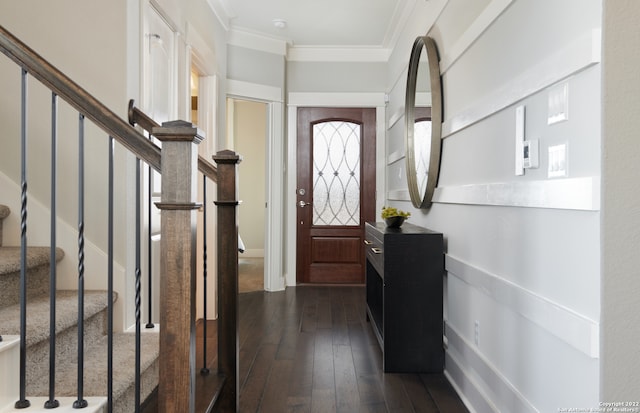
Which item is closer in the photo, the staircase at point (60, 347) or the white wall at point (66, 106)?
the staircase at point (60, 347)

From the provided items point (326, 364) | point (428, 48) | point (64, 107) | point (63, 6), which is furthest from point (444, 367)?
point (63, 6)

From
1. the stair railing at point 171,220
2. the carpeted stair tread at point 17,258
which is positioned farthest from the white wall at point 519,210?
the carpeted stair tread at point 17,258

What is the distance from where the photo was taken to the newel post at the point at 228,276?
2.09m

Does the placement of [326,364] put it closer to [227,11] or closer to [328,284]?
[328,284]

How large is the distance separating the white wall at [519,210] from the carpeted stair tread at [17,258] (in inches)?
76.6

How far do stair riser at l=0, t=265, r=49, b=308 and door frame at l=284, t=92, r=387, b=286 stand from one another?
3.35 m

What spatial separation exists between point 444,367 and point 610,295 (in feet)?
7.13

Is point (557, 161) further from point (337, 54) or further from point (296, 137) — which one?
point (337, 54)

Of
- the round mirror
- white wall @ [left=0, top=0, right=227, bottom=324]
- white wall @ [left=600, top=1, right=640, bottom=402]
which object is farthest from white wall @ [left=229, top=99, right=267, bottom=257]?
white wall @ [left=600, top=1, right=640, bottom=402]

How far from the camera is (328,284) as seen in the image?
548 centimetres

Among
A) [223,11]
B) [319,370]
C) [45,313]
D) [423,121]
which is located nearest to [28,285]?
[45,313]

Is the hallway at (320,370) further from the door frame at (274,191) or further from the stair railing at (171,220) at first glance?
the stair railing at (171,220)

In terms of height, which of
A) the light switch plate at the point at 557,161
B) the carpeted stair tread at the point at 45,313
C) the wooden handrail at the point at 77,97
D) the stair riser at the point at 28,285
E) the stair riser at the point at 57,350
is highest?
the wooden handrail at the point at 77,97

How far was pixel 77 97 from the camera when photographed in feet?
4.67
